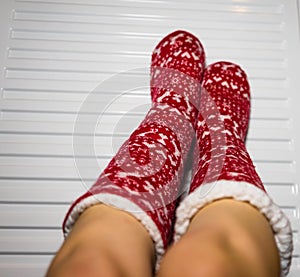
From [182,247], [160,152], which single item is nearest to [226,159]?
[160,152]

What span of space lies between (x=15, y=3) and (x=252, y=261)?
0.78m

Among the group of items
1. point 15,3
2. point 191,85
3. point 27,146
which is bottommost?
point 27,146

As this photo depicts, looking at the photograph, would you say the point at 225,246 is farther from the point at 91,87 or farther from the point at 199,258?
the point at 91,87

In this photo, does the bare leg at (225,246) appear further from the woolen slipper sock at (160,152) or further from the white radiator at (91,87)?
the white radiator at (91,87)

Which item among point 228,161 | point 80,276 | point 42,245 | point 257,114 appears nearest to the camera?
point 80,276

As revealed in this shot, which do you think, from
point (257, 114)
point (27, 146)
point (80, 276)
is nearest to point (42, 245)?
point (27, 146)

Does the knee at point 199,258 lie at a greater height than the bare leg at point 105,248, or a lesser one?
greater

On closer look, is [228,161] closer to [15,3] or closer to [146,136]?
[146,136]

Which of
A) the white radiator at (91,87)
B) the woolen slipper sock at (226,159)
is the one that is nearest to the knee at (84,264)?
the woolen slipper sock at (226,159)

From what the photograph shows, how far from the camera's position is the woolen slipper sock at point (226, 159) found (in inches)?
19.3

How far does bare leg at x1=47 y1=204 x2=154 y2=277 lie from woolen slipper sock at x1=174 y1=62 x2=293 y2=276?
72mm

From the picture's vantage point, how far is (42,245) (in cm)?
72

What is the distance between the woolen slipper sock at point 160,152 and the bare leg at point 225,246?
0.23 ft

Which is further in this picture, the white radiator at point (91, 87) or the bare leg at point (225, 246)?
the white radiator at point (91, 87)
